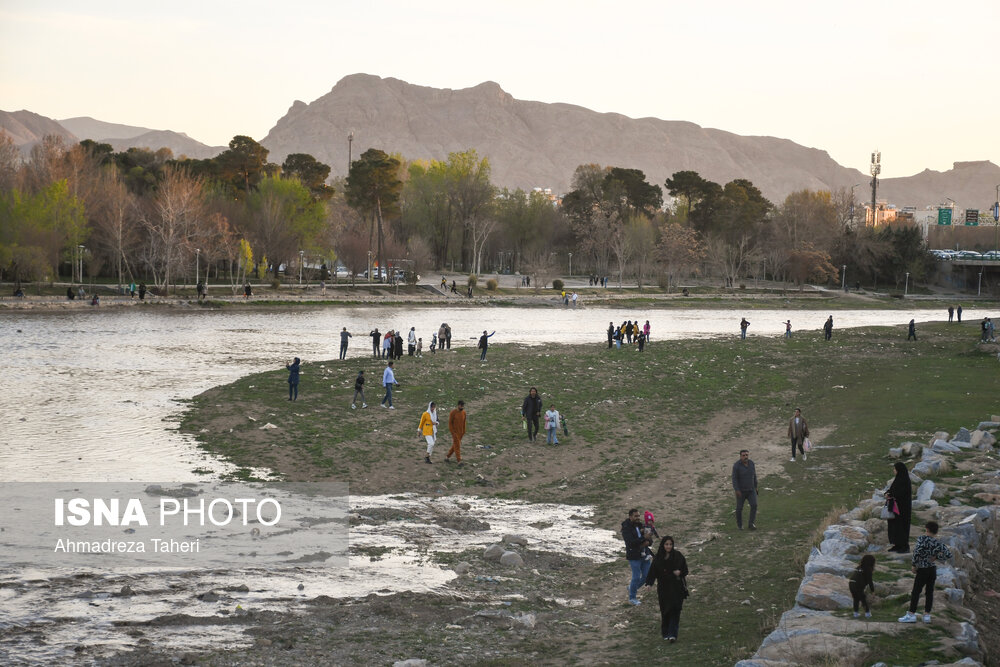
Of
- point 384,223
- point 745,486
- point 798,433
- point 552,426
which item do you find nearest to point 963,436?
point 798,433

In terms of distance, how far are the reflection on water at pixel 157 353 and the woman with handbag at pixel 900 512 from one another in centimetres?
1314

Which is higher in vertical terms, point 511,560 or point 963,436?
point 963,436

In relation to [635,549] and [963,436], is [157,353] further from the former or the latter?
[635,549]

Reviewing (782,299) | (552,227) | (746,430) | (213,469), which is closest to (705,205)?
(552,227)

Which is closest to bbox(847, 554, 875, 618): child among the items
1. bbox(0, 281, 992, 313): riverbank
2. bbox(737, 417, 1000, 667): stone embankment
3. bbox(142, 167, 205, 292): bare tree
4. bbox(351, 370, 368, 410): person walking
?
bbox(737, 417, 1000, 667): stone embankment

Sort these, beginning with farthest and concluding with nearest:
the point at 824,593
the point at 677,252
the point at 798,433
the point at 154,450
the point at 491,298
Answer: the point at 677,252 < the point at 491,298 < the point at 798,433 < the point at 154,450 < the point at 824,593

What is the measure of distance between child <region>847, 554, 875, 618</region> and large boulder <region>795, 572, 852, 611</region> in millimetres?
172

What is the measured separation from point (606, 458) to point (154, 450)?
1051cm

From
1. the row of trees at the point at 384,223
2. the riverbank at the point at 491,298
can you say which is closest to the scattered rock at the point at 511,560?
the riverbank at the point at 491,298

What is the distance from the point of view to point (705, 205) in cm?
13662

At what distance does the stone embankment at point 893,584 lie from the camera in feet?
29.8

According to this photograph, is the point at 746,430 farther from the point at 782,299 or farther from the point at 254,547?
the point at 782,299

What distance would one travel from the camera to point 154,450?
69.0ft

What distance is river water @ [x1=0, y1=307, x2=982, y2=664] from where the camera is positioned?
11.3 meters
